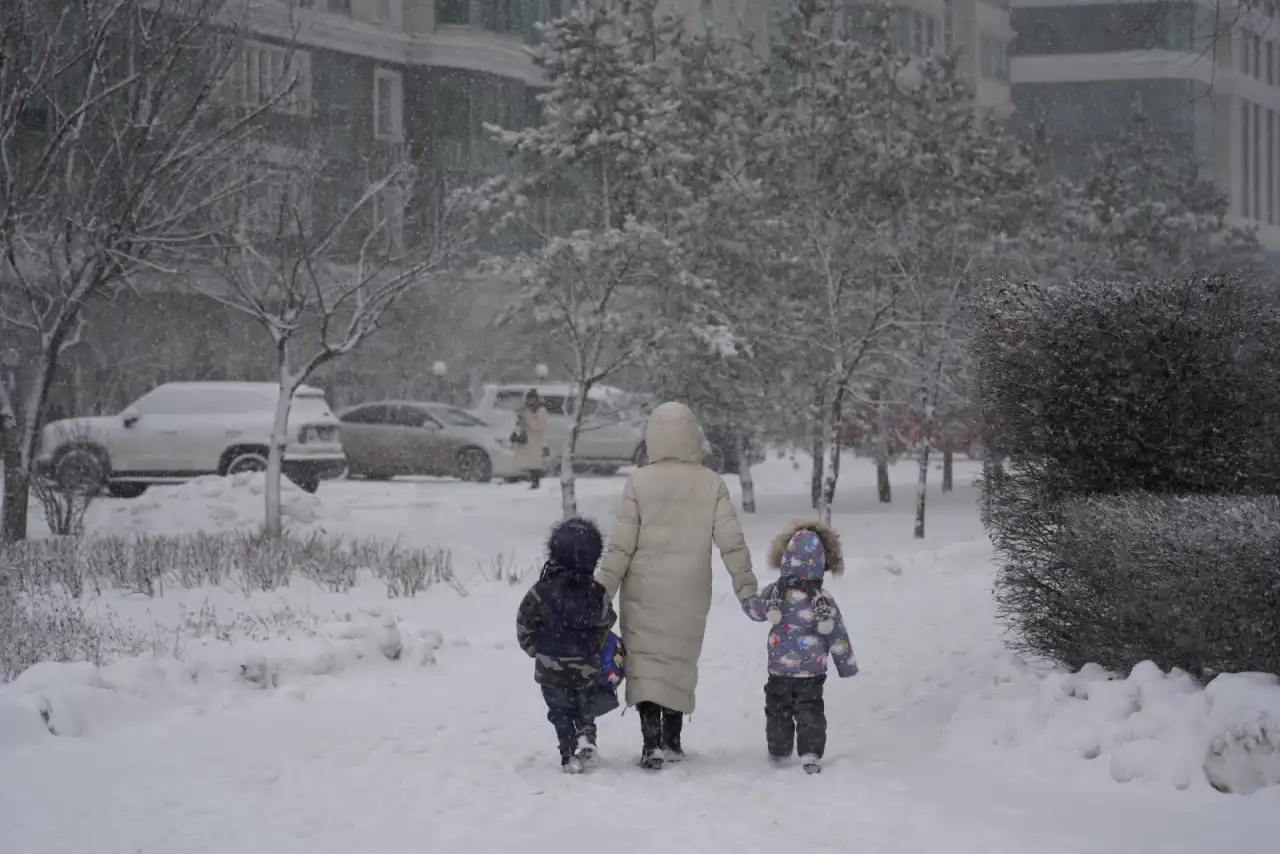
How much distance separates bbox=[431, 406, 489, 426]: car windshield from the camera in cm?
2716

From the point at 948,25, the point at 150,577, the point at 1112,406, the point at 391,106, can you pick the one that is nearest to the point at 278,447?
the point at 150,577

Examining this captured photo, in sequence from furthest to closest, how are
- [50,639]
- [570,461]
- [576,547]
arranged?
1. [570,461]
2. [50,639]
3. [576,547]

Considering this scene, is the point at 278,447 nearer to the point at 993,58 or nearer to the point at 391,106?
the point at 391,106

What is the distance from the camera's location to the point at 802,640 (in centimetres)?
665

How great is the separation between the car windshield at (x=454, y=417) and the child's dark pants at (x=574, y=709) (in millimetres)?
20770

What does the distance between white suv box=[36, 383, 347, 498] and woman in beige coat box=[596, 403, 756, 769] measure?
16.1 m

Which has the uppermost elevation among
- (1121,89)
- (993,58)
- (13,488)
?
(993,58)

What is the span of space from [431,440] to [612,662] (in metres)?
20.7

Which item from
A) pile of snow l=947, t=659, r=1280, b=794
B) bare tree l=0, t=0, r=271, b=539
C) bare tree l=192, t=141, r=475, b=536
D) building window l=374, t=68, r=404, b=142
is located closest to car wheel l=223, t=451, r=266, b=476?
bare tree l=192, t=141, r=475, b=536

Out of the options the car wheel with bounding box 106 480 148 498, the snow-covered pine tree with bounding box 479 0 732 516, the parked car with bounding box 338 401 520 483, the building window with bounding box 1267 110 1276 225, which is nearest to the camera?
the snow-covered pine tree with bounding box 479 0 732 516

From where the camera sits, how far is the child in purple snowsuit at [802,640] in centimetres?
664

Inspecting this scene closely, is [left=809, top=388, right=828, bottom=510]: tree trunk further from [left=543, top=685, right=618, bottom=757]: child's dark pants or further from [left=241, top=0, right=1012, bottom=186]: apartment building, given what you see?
[left=543, top=685, right=618, bottom=757]: child's dark pants

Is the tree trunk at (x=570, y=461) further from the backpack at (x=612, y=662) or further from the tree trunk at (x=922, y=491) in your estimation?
the backpack at (x=612, y=662)

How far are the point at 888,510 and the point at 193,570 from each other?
613 inches
